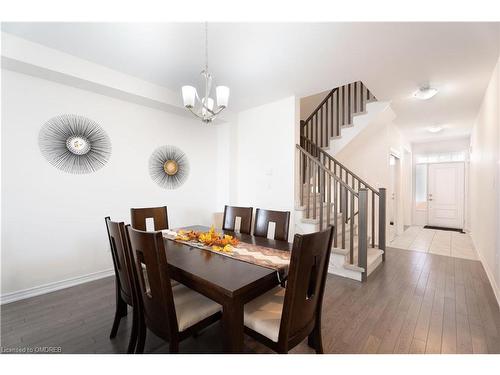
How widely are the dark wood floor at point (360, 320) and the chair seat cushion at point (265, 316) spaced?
421 mm

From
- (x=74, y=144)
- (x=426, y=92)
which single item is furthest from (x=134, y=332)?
(x=426, y=92)

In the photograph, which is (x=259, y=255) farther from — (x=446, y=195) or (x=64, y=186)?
(x=446, y=195)

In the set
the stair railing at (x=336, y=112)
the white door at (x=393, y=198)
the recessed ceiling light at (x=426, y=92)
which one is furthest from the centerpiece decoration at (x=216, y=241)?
the white door at (x=393, y=198)

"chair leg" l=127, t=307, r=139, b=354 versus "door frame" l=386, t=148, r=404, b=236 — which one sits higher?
"door frame" l=386, t=148, r=404, b=236

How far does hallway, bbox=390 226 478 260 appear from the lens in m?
3.86

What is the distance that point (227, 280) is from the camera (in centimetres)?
118

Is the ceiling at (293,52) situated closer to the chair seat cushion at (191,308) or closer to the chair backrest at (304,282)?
the chair backrest at (304,282)

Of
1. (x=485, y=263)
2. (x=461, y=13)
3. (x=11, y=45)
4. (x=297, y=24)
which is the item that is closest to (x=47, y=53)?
(x=11, y=45)

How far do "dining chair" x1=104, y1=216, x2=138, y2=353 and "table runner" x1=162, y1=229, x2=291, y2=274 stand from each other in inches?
19.5

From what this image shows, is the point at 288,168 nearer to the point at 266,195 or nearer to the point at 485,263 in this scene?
the point at 266,195

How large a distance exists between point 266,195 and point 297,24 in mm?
2304

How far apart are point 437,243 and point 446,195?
273 cm

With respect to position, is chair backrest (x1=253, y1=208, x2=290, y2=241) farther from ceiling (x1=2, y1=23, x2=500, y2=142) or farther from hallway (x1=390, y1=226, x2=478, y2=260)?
hallway (x1=390, y1=226, x2=478, y2=260)

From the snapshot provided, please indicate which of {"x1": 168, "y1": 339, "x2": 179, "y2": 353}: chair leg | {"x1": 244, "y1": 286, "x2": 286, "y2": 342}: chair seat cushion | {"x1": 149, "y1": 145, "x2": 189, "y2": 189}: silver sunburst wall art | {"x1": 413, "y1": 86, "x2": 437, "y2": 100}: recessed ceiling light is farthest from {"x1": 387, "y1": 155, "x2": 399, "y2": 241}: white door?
{"x1": 168, "y1": 339, "x2": 179, "y2": 353}: chair leg
